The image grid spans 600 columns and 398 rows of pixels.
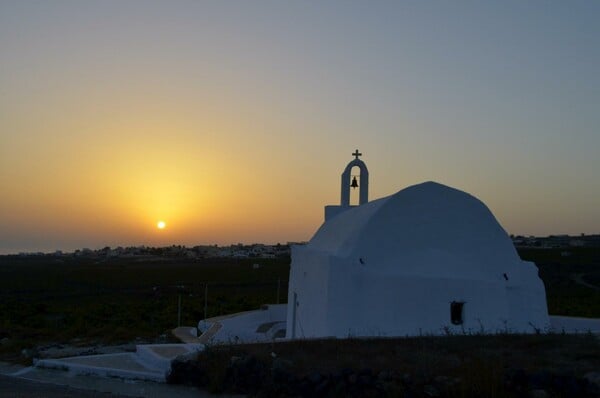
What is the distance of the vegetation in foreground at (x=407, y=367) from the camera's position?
6.59 metres

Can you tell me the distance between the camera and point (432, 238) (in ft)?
38.1

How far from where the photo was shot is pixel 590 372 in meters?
6.57

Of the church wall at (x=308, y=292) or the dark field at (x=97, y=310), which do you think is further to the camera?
the dark field at (x=97, y=310)

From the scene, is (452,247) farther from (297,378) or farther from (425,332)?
(297,378)

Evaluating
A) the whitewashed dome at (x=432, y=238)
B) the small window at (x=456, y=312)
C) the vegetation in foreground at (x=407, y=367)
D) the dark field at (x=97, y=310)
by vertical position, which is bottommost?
the dark field at (x=97, y=310)

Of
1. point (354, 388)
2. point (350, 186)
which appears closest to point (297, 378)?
point (354, 388)

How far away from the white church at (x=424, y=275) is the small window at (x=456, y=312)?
18 millimetres

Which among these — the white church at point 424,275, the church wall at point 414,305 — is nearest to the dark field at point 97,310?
the white church at point 424,275

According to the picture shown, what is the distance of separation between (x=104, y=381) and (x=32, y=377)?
1.50m

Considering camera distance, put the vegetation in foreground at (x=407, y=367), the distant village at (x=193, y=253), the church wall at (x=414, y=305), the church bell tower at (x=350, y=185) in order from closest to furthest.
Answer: the vegetation in foreground at (x=407, y=367) < the church wall at (x=414, y=305) < the church bell tower at (x=350, y=185) < the distant village at (x=193, y=253)

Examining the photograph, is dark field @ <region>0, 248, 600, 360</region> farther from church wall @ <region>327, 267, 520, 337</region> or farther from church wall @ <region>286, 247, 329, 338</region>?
church wall @ <region>327, 267, 520, 337</region>

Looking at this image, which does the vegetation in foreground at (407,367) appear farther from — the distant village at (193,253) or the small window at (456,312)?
the distant village at (193,253)

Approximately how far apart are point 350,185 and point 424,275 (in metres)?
5.95

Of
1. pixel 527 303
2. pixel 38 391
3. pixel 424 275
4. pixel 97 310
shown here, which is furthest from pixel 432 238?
pixel 97 310
